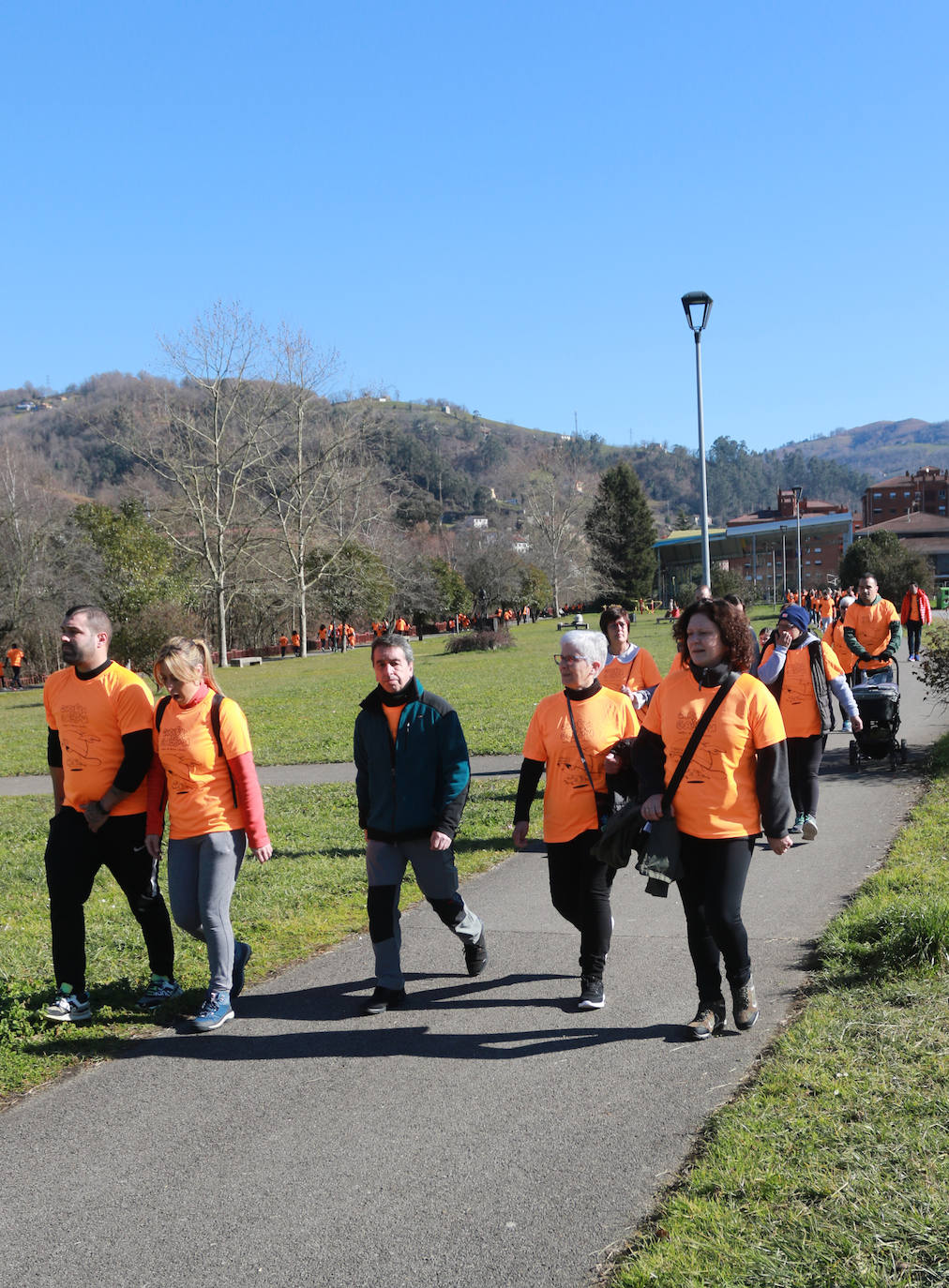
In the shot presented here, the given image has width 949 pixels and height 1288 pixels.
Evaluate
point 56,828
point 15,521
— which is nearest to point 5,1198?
point 56,828

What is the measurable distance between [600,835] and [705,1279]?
2291 millimetres

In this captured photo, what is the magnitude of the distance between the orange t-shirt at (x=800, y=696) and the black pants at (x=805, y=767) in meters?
0.07

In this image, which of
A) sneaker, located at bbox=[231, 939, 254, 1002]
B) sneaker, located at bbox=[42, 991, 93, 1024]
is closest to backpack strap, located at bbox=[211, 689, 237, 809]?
sneaker, located at bbox=[231, 939, 254, 1002]

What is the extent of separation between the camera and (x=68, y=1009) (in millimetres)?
5262

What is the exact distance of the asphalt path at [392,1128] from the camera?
3271mm

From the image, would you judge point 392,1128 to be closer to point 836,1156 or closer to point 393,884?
point 393,884

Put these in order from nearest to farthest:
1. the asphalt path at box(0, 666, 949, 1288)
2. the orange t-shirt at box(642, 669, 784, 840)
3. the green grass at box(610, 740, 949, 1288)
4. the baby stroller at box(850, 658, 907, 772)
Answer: the green grass at box(610, 740, 949, 1288)
the asphalt path at box(0, 666, 949, 1288)
the orange t-shirt at box(642, 669, 784, 840)
the baby stroller at box(850, 658, 907, 772)

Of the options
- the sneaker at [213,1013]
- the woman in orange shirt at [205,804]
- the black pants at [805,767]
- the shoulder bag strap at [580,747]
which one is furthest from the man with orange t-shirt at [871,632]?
the sneaker at [213,1013]

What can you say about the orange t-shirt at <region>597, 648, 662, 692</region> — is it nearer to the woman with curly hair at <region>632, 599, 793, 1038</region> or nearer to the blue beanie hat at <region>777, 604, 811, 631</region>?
the blue beanie hat at <region>777, 604, 811, 631</region>

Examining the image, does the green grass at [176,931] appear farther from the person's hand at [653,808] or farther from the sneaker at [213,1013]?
the person's hand at [653,808]

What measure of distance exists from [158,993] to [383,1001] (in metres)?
1.18

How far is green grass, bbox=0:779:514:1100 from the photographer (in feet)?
16.8

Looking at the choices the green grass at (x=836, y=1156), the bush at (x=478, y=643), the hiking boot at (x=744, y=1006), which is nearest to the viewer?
the green grass at (x=836, y=1156)

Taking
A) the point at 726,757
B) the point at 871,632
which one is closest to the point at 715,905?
the point at 726,757
